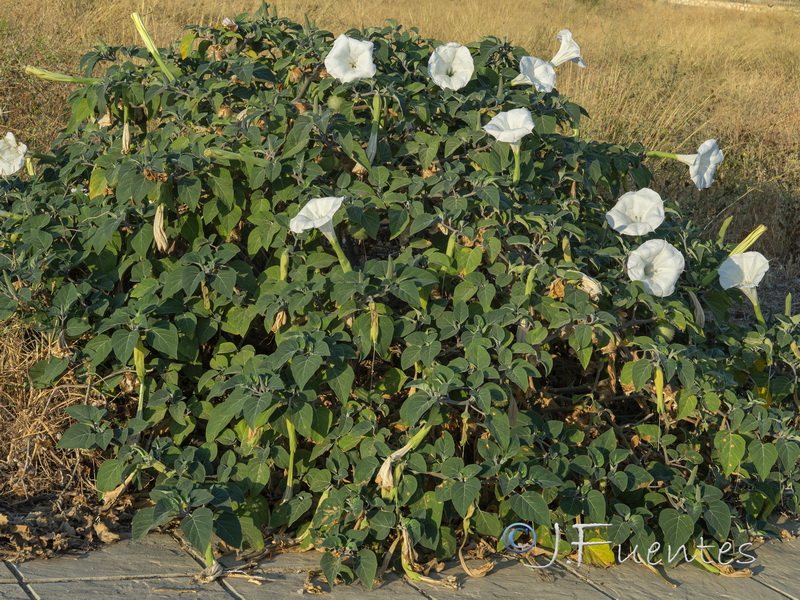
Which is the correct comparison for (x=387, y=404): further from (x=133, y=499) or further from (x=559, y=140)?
(x=559, y=140)

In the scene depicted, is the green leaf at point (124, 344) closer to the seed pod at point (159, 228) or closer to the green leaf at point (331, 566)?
the seed pod at point (159, 228)

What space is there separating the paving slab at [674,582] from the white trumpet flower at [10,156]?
2.20 meters

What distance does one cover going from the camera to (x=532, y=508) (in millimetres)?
2158

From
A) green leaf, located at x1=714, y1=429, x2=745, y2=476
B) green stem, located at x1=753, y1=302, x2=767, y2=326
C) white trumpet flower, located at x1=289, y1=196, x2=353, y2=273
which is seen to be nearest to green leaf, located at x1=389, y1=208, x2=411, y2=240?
white trumpet flower, located at x1=289, y1=196, x2=353, y2=273

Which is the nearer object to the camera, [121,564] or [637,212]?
[121,564]

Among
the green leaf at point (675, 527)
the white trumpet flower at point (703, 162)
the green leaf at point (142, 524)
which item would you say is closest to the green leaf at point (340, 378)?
the green leaf at point (142, 524)

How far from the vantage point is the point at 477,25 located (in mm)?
10781

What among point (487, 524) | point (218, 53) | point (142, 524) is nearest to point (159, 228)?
point (218, 53)

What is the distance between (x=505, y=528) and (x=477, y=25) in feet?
30.9

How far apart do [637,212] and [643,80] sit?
17.5ft

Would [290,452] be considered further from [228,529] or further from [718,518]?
[718,518]

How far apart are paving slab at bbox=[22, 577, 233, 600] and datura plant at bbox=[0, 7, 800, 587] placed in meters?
0.13

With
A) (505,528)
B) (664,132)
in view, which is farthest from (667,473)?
(664,132)

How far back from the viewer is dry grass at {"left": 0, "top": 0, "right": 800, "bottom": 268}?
5.34 meters
